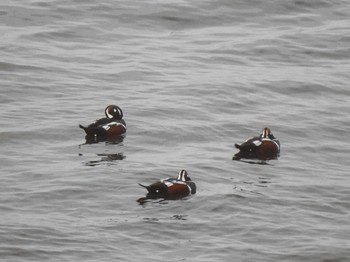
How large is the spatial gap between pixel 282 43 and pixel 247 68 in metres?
3.07

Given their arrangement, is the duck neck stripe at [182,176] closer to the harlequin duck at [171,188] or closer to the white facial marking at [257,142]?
the harlequin duck at [171,188]

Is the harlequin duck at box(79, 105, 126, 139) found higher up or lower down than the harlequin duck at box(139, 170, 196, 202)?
higher up

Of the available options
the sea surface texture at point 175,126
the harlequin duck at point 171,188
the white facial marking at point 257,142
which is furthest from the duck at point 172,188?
the white facial marking at point 257,142

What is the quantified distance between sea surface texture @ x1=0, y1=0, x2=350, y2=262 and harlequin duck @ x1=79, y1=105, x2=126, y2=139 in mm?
404

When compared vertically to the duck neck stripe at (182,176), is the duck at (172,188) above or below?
below

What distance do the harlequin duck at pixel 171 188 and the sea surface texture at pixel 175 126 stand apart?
0.17 meters

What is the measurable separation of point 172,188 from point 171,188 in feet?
0.08

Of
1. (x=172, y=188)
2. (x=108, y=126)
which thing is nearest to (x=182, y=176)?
(x=172, y=188)

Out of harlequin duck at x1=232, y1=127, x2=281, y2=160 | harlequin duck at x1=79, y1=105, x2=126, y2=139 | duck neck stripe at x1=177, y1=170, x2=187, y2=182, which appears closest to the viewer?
duck neck stripe at x1=177, y1=170, x2=187, y2=182

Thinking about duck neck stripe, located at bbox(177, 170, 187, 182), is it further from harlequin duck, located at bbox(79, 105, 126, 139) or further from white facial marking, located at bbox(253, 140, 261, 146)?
harlequin duck, located at bbox(79, 105, 126, 139)

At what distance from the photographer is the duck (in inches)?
845

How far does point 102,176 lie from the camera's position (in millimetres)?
22750

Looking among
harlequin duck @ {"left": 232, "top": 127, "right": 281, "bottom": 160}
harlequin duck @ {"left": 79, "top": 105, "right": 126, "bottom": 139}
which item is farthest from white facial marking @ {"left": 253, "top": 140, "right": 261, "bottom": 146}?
harlequin duck @ {"left": 79, "top": 105, "right": 126, "bottom": 139}

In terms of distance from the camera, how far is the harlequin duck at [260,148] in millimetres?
25078
